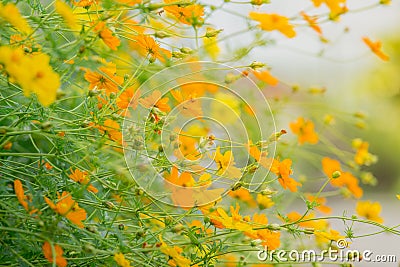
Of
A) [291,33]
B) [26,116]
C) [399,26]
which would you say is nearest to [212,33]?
[291,33]

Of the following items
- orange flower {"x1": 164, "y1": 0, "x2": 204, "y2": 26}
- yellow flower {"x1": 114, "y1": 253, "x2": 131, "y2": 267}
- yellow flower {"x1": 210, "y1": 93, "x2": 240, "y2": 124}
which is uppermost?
orange flower {"x1": 164, "y1": 0, "x2": 204, "y2": 26}

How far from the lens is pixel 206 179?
0.58m

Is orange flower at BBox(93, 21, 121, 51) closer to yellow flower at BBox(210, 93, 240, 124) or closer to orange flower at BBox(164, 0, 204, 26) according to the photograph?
orange flower at BBox(164, 0, 204, 26)

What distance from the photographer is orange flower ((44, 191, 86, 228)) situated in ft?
1.69

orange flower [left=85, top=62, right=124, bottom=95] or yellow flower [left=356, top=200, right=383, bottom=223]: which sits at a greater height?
orange flower [left=85, top=62, right=124, bottom=95]

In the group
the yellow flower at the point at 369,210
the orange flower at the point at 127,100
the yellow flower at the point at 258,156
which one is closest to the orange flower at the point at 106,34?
the orange flower at the point at 127,100

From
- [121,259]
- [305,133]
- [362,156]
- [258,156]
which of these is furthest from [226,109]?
[121,259]

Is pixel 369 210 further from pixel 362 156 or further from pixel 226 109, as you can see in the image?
pixel 226 109

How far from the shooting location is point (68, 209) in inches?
20.3

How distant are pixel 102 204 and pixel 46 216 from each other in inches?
2.8

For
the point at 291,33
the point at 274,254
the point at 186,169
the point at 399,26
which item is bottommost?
the point at 274,254

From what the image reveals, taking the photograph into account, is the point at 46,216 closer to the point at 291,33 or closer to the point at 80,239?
the point at 80,239

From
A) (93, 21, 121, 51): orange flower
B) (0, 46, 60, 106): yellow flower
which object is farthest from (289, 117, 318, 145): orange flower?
(0, 46, 60, 106): yellow flower

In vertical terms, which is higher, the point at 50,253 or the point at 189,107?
the point at 189,107
